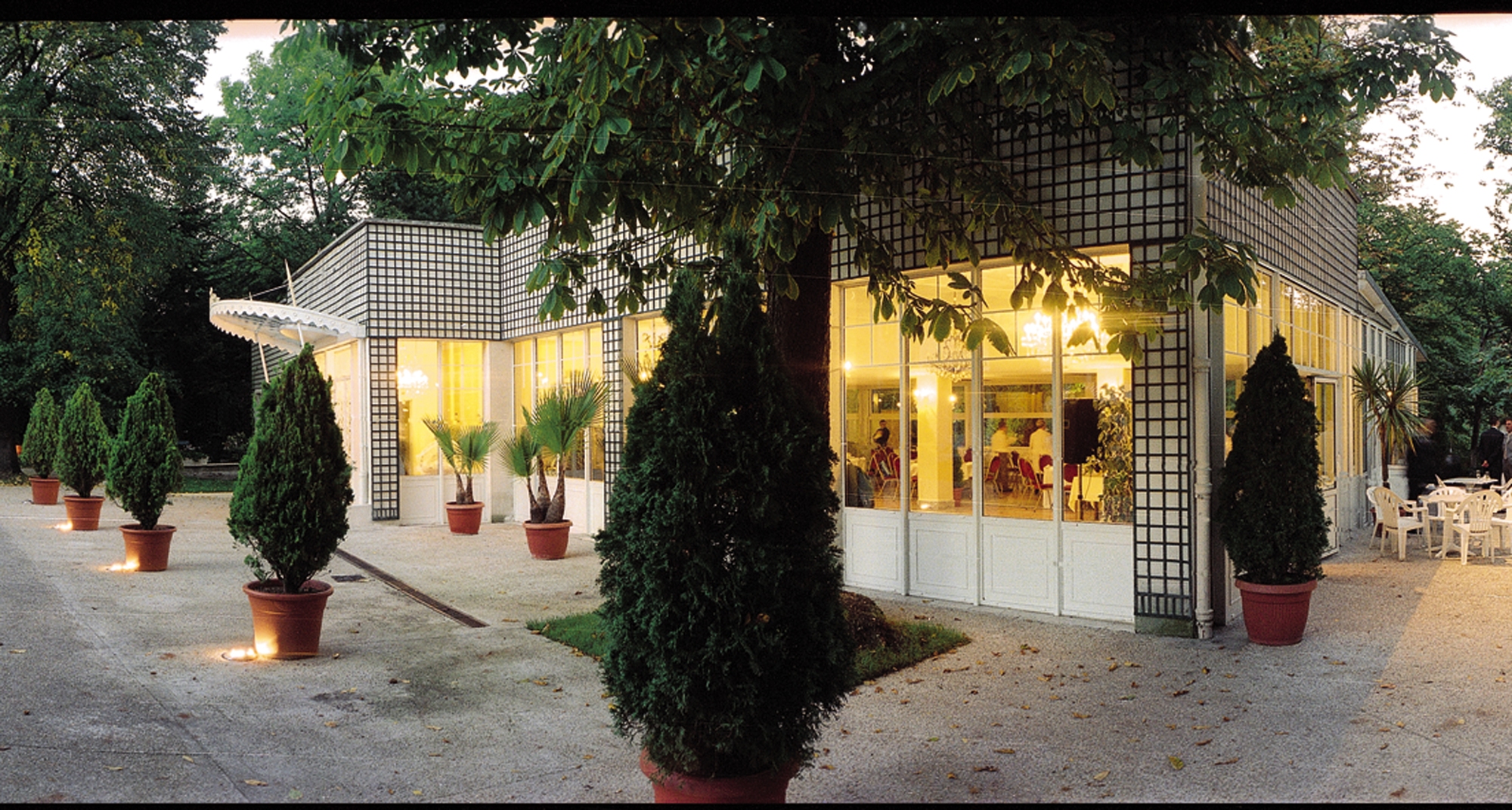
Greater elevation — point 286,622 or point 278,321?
point 278,321

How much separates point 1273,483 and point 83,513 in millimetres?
14719

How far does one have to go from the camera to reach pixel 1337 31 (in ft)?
18.7

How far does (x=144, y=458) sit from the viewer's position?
9.96 m

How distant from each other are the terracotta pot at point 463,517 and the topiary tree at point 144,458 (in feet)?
14.3

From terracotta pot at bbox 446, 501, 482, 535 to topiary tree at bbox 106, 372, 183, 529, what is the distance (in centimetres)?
434

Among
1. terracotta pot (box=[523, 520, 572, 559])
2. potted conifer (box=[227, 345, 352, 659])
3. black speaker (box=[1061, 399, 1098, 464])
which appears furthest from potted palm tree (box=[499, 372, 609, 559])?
black speaker (box=[1061, 399, 1098, 464])

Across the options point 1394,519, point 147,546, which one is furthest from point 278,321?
point 1394,519

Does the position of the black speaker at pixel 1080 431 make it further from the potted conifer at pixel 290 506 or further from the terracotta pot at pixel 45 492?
the terracotta pot at pixel 45 492

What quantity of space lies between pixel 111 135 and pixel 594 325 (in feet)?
25.1

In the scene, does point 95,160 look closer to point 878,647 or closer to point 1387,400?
point 878,647

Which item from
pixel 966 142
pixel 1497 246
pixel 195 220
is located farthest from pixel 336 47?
pixel 195 220

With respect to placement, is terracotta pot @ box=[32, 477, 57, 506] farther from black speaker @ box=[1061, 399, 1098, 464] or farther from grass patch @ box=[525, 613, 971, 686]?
black speaker @ box=[1061, 399, 1098, 464]

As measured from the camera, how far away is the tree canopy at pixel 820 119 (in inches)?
191

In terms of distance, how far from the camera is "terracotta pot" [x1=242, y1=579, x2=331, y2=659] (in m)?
6.55
